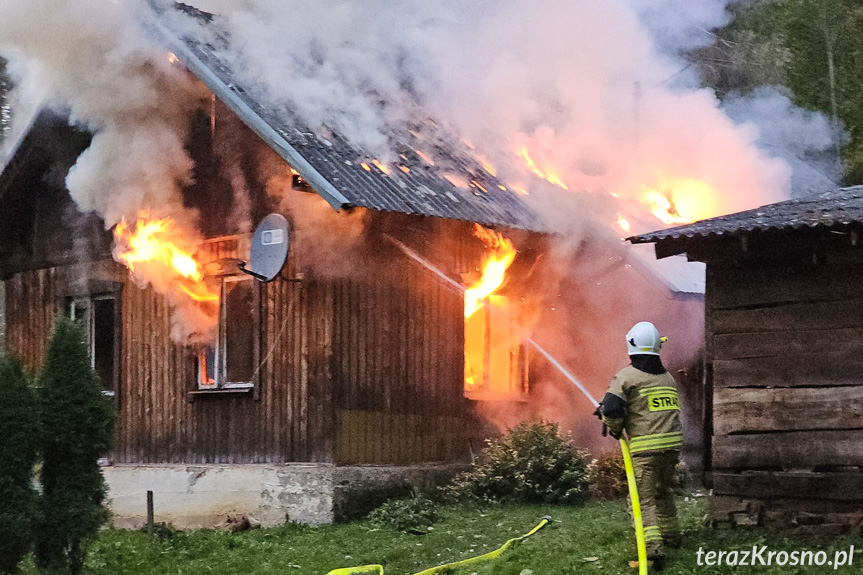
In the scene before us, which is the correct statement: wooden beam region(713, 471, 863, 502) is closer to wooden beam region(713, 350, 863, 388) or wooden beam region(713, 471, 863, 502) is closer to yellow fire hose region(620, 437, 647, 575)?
wooden beam region(713, 350, 863, 388)

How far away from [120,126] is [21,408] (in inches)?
226

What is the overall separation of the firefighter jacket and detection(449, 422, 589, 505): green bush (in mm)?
4501

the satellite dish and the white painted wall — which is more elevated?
the satellite dish

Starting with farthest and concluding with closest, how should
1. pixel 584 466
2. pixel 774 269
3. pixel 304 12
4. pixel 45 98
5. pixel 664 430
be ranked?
pixel 304 12 → pixel 45 98 → pixel 584 466 → pixel 774 269 → pixel 664 430

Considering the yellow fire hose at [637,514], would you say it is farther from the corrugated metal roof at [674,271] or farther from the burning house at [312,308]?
the corrugated metal roof at [674,271]

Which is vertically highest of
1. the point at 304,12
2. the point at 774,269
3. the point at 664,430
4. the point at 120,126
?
the point at 304,12

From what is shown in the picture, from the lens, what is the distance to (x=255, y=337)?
530 inches

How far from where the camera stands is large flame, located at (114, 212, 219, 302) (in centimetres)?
1408

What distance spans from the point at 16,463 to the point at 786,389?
6370 millimetres

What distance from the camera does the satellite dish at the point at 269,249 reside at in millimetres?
12805

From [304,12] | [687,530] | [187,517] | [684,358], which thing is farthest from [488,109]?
[687,530]

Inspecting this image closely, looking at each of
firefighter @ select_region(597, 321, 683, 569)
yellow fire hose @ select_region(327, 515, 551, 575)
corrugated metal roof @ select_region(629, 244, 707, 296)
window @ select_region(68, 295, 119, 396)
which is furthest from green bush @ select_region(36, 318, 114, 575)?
corrugated metal roof @ select_region(629, 244, 707, 296)

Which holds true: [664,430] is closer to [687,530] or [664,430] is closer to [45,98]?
[687,530]

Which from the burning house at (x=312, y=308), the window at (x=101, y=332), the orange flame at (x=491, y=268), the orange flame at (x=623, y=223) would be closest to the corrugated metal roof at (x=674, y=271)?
the burning house at (x=312, y=308)
